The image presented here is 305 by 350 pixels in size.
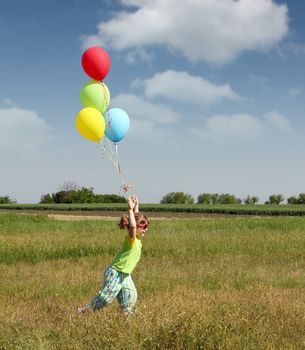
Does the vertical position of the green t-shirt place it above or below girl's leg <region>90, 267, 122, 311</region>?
above

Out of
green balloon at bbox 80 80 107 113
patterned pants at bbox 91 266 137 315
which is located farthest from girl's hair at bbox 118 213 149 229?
green balloon at bbox 80 80 107 113

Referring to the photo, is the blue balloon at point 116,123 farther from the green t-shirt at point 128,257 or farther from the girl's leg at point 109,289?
the girl's leg at point 109,289

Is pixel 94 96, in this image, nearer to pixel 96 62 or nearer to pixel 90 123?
pixel 96 62

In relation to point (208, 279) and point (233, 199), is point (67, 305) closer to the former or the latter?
point (208, 279)

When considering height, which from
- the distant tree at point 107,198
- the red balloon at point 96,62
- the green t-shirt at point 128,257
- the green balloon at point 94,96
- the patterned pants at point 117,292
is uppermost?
the red balloon at point 96,62

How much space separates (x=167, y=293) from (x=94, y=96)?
3.30m

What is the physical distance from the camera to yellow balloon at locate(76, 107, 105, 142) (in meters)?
7.74

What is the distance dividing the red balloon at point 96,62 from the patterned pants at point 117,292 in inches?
138

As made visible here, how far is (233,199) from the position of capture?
64.6 m

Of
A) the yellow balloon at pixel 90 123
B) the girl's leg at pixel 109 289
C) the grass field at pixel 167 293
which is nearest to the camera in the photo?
the grass field at pixel 167 293

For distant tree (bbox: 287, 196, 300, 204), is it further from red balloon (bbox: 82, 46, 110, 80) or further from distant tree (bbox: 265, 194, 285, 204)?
red balloon (bbox: 82, 46, 110, 80)

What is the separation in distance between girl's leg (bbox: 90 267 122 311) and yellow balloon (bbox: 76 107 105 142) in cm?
238

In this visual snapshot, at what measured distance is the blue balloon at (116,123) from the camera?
8312mm

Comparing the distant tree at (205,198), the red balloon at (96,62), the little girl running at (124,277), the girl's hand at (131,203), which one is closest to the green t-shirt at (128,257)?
the little girl running at (124,277)
